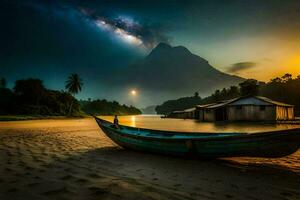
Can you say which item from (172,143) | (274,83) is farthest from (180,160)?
(274,83)

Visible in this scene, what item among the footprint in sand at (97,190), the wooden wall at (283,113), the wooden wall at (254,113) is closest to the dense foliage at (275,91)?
the wooden wall at (283,113)

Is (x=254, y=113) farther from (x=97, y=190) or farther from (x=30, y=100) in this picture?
(x=30, y=100)

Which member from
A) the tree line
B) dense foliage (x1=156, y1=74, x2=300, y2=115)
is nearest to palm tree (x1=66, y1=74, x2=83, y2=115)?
the tree line

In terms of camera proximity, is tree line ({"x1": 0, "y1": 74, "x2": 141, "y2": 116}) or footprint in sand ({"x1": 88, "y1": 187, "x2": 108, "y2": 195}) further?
tree line ({"x1": 0, "y1": 74, "x2": 141, "y2": 116})

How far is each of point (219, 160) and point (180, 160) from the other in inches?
51.1

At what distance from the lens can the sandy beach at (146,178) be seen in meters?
4.07

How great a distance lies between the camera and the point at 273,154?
19.4 ft

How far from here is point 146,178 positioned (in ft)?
16.9

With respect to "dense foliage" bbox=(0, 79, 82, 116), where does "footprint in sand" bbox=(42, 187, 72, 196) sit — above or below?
below

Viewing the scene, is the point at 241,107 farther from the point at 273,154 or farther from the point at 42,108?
the point at 42,108

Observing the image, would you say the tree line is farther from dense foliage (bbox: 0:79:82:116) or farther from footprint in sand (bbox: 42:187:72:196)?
footprint in sand (bbox: 42:187:72:196)

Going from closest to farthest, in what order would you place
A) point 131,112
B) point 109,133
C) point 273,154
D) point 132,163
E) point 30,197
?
point 30,197, point 273,154, point 132,163, point 109,133, point 131,112

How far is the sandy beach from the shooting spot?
4.07 meters

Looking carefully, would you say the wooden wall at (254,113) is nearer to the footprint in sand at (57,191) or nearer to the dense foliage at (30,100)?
the footprint in sand at (57,191)
